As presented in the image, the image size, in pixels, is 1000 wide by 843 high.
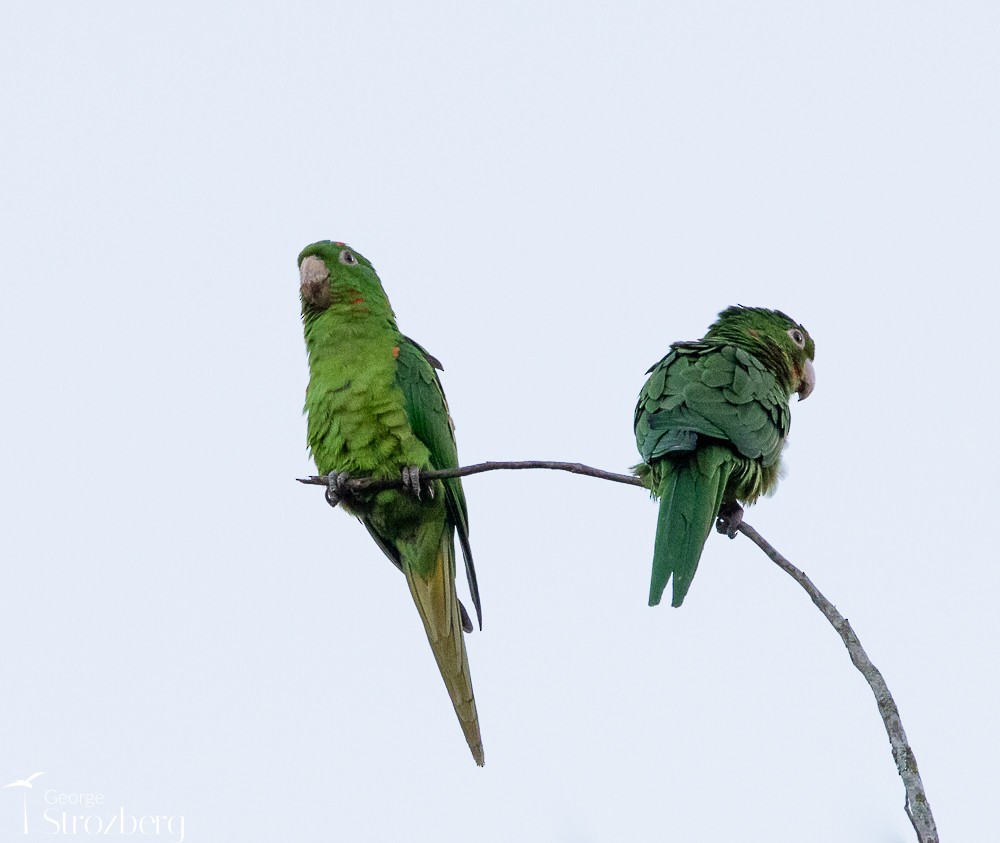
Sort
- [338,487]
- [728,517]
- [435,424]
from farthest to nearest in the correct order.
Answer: [435,424] < [338,487] < [728,517]

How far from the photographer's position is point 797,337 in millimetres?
5535

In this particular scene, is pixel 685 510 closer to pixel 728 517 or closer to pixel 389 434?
pixel 728 517

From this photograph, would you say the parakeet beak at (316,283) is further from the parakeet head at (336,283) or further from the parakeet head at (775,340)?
the parakeet head at (775,340)

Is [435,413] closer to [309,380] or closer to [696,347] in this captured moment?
[309,380]

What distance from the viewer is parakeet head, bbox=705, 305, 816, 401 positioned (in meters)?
5.25

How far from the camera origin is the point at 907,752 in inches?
104

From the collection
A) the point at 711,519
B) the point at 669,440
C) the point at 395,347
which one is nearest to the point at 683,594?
the point at 711,519

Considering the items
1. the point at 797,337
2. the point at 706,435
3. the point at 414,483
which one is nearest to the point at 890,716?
the point at 706,435

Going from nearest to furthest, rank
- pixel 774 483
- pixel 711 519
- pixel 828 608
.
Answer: pixel 828 608, pixel 711 519, pixel 774 483

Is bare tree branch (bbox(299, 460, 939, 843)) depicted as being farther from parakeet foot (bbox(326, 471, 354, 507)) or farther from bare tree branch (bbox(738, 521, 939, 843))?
parakeet foot (bbox(326, 471, 354, 507))

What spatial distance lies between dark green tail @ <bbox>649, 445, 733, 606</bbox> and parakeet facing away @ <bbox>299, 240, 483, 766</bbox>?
1.24 meters

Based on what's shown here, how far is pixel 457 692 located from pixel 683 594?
160cm

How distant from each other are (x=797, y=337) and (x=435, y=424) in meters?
1.79

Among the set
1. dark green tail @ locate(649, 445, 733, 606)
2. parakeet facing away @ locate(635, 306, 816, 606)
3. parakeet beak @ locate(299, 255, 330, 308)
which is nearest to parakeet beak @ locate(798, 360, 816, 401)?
parakeet facing away @ locate(635, 306, 816, 606)
